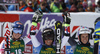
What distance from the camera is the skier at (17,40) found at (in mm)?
5254

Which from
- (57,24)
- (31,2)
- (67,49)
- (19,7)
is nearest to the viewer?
(57,24)

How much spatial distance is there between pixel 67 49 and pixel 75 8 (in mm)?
2269

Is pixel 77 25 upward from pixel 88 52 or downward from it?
upward

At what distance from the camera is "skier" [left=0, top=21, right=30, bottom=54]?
17.2 feet

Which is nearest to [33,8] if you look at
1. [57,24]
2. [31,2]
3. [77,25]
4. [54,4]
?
[31,2]

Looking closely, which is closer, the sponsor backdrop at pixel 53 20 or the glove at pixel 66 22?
the glove at pixel 66 22

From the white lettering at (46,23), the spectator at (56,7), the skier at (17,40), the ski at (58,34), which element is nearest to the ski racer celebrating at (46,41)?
the ski at (58,34)

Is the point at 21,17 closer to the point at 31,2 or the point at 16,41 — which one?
the point at 16,41

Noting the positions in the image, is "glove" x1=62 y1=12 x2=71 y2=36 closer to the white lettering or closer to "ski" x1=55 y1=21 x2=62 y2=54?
"ski" x1=55 y1=21 x2=62 y2=54

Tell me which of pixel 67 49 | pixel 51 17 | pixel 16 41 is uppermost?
pixel 51 17

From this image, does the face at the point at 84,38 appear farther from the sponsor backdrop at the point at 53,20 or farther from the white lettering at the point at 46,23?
the white lettering at the point at 46,23

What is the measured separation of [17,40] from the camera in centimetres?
541

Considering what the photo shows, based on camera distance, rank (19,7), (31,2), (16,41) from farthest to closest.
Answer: (19,7) → (31,2) → (16,41)

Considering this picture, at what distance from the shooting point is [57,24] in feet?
16.5
